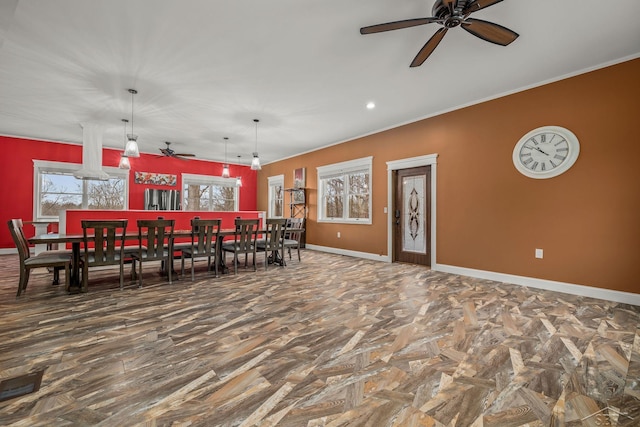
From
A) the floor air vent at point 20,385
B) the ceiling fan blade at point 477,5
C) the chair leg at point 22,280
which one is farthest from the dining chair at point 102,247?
the ceiling fan blade at point 477,5

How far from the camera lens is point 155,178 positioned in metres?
8.25

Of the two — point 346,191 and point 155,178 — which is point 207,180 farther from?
point 346,191

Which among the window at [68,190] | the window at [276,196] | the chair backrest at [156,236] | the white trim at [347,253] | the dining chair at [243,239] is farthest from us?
the window at [276,196]

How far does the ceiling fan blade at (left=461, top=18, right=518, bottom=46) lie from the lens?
2.25m

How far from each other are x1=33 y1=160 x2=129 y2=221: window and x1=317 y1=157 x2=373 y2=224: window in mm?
5472

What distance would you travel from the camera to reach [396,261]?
18.9 ft

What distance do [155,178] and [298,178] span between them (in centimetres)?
416

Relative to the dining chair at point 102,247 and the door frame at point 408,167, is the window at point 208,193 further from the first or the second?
the door frame at point 408,167

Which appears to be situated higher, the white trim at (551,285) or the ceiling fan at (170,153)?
the ceiling fan at (170,153)

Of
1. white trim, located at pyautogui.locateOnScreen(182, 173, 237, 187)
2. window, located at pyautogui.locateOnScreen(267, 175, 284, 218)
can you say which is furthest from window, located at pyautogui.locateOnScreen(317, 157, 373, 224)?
white trim, located at pyautogui.locateOnScreen(182, 173, 237, 187)

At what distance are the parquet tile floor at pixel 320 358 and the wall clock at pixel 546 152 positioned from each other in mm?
1626

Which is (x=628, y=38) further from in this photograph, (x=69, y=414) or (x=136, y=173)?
(x=136, y=173)

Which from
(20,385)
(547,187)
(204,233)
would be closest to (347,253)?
(204,233)

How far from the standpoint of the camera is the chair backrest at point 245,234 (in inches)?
183
